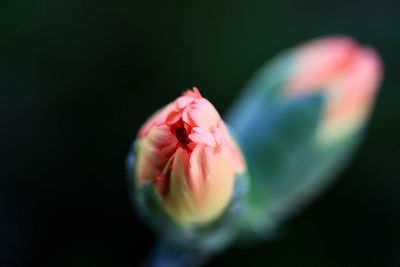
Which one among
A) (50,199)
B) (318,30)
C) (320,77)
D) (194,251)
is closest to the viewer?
(194,251)

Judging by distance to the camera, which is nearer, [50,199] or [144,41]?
[50,199]

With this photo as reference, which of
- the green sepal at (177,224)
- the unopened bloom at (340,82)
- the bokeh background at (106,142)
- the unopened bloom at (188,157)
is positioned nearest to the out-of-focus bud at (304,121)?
the unopened bloom at (340,82)

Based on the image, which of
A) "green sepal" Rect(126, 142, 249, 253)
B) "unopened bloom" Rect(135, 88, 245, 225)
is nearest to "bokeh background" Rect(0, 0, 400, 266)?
"green sepal" Rect(126, 142, 249, 253)

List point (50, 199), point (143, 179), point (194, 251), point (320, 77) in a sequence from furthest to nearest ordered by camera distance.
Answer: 1. point (50, 199)
2. point (320, 77)
3. point (194, 251)
4. point (143, 179)

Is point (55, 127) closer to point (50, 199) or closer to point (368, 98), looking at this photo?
point (50, 199)

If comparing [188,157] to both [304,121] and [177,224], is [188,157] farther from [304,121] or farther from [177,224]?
[304,121]

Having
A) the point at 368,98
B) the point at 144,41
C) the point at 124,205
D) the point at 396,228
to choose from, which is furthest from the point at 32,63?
the point at 396,228

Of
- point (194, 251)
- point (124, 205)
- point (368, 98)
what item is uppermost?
point (124, 205)

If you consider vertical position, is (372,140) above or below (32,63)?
below
